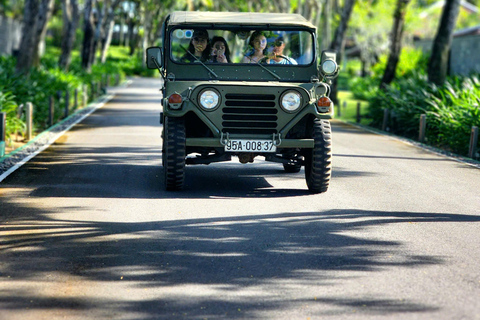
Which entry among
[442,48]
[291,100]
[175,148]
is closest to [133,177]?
[175,148]

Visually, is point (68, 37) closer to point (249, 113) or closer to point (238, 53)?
point (238, 53)

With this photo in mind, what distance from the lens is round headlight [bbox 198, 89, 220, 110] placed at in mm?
9930

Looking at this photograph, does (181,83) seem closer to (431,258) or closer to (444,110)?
(431,258)

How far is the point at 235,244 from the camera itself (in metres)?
7.36

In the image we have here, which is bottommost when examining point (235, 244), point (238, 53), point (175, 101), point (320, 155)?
point (235, 244)

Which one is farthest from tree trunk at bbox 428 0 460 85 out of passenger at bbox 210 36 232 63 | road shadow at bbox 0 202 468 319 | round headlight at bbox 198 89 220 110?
road shadow at bbox 0 202 468 319

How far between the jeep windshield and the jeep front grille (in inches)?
38.2

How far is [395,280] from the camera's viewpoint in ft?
20.3

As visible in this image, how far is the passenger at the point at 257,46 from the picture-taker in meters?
10.9

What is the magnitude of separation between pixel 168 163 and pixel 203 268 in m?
3.68

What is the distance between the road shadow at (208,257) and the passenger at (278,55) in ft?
9.50

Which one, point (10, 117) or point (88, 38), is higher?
point (88, 38)

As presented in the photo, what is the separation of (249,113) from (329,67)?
4.44 ft

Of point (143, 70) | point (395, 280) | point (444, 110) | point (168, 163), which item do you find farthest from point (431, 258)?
point (143, 70)
